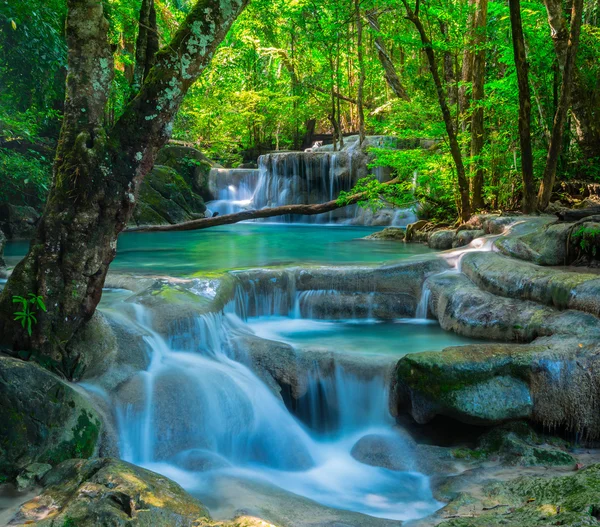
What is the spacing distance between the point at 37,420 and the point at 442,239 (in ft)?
32.2

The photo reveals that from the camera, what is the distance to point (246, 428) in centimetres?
542

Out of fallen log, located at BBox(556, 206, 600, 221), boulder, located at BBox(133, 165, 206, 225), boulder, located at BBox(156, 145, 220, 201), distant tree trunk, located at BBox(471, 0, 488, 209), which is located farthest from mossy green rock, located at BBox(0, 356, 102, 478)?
boulder, located at BBox(156, 145, 220, 201)

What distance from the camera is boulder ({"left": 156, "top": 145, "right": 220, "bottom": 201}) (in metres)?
23.5

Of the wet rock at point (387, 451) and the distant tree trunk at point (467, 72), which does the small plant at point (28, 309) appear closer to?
the wet rock at point (387, 451)

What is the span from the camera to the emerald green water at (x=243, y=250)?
33.9 feet

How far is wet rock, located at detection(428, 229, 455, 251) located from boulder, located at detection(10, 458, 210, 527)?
9650 mm

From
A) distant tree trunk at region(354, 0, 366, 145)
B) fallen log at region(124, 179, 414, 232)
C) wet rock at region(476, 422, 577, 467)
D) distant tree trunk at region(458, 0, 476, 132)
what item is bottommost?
wet rock at region(476, 422, 577, 467)

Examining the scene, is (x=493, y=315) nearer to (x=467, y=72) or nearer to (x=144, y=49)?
(x=144, y=49)

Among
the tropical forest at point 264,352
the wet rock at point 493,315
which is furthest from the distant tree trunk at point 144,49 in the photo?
the wet rock at point 493,315

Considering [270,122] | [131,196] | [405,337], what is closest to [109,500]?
[131,196]

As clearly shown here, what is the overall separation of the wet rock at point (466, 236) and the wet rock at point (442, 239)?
0.46 meters

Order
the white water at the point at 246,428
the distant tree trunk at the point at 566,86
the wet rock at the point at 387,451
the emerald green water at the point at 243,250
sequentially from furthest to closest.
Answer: the emerald green water at the point at 243,250, the distant tree trunk at the point at 566,86, the wet rock at the point at 387,451, the white water at the point at 246,428

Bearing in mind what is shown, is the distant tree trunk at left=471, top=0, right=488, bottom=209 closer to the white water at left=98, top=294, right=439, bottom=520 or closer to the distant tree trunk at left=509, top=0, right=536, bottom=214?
the distant tree trunk at left=509, top=0, right=536, bottom=214

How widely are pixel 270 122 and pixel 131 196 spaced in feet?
89.7
